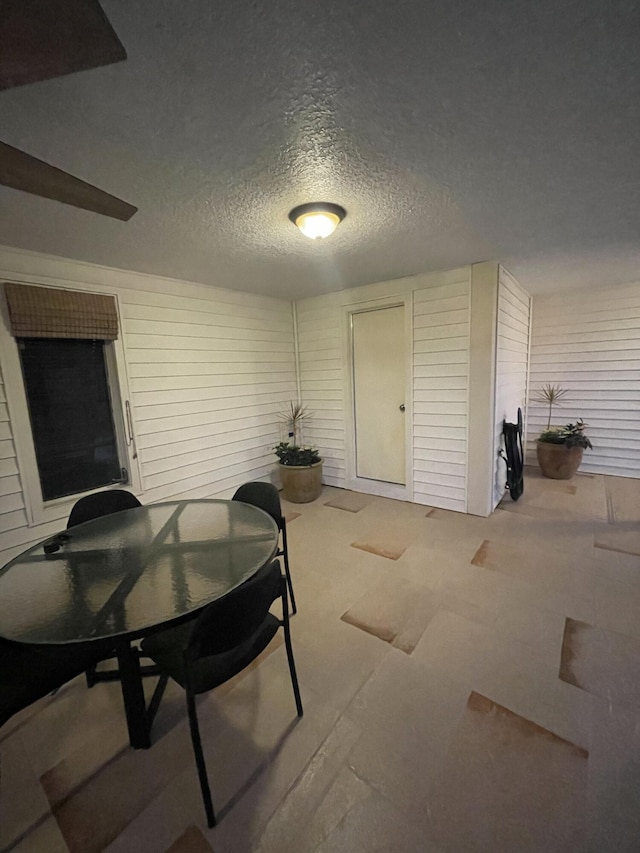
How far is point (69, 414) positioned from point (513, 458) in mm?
4028

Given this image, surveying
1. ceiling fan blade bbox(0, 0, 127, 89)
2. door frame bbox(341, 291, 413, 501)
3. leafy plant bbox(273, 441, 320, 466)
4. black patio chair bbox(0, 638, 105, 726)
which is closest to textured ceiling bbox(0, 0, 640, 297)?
ceiling fan blade bbox(0, 0, 127, 89)

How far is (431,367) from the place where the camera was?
3.40 metres

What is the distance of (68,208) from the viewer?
1742 millimetres

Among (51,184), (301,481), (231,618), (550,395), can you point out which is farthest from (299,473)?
(550,395)

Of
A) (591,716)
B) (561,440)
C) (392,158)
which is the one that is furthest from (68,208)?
(561,440)

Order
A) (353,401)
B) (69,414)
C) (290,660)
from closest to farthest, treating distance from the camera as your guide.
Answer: (290,660), (69,414), (353,401)

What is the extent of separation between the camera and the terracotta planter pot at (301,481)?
3842 millimetres

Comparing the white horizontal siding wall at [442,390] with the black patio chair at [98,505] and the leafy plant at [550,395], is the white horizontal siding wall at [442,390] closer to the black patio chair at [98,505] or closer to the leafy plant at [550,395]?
the leafy plant at [550,395]

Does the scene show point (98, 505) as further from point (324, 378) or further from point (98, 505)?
point (324, 378)

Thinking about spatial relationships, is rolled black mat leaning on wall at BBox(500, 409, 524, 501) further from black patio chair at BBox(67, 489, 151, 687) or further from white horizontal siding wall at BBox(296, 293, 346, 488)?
black patio chair at BBox(67, 489, 151, 687)

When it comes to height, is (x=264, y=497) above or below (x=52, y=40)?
below

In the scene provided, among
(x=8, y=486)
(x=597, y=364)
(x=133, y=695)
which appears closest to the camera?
(x=133, y=695)

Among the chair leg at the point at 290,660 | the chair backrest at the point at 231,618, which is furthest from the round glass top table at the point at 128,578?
the chair leg at the point at 290,660

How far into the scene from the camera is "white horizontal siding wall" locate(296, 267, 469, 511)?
3211mm
